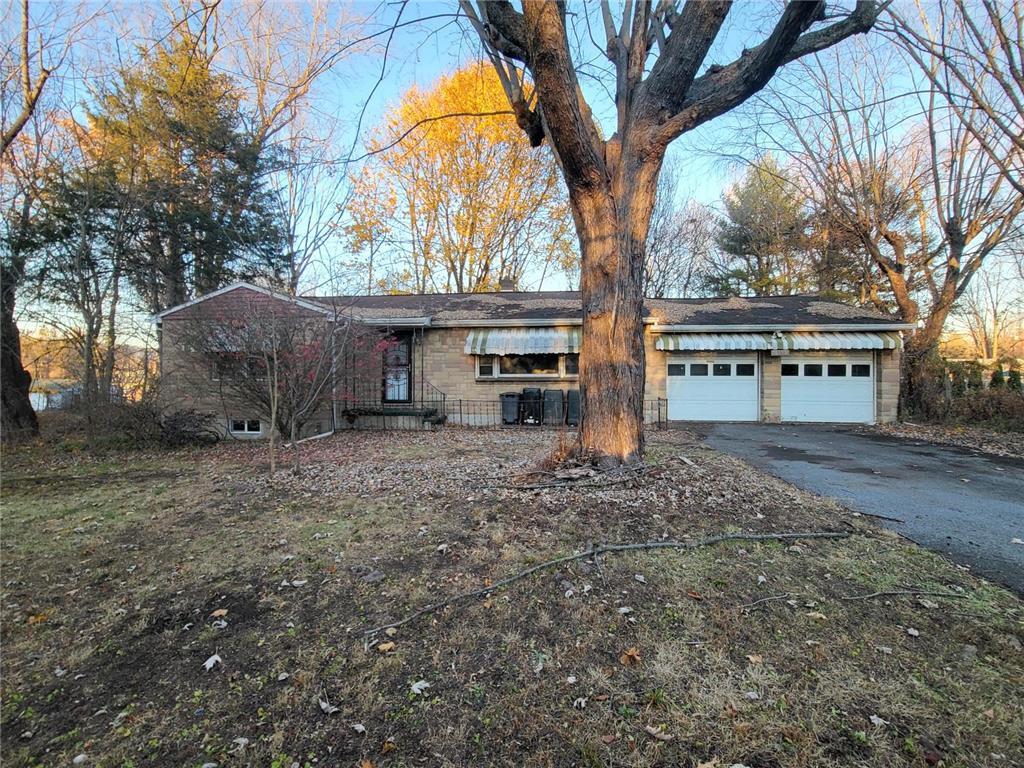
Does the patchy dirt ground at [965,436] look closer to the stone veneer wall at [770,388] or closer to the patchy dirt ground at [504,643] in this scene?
the stone veneer wall at [770,388]

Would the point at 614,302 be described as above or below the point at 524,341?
below

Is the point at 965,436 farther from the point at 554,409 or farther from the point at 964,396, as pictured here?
the point at 554,409

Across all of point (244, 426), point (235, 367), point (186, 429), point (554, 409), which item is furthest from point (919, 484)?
point (244, 426)

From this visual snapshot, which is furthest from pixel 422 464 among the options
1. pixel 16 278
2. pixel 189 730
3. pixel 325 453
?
pixel 16 278

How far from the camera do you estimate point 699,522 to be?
14.7 ft

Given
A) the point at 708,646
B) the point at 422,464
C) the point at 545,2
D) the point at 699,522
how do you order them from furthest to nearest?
the point at 422,464 → the point at 545,2 → the point at 699,522 → the point at 708,646

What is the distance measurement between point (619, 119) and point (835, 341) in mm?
10601

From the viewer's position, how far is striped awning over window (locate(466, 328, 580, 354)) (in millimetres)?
13250

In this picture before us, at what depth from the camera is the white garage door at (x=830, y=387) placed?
528 inches

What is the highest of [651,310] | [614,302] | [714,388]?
[651,310]

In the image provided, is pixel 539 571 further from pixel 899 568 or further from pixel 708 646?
pixel 899 568

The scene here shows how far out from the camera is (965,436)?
1061 cm

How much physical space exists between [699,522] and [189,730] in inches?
162

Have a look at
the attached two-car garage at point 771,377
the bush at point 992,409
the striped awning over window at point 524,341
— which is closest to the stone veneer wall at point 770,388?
the attached two-car garage at point 771,377
